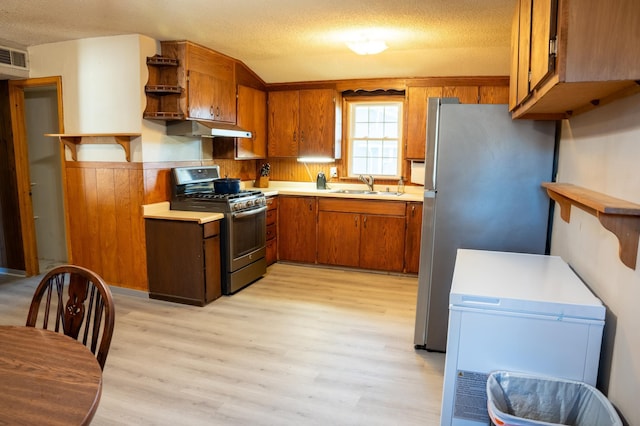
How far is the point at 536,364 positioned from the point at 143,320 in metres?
2.92

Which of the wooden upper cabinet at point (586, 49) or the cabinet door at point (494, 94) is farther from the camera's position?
the cabinet door at point (494, 94)

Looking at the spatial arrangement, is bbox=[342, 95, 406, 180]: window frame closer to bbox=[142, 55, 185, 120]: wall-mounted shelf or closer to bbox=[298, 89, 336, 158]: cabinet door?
bbox=[298, 89, 336, 158]: cabinet door

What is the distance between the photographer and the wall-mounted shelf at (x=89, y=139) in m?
3.76

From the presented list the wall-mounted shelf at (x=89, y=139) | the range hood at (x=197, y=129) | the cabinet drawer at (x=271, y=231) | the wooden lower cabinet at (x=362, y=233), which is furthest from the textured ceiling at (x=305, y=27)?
the cabinet drawer at (x=271, y=231)

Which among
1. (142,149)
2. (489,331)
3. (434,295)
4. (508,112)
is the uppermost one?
(508,112)

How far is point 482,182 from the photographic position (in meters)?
2.76

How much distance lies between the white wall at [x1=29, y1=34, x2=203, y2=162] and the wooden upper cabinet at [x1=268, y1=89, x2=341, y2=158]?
152 cm

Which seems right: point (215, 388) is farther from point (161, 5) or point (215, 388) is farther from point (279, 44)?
point (279, 44)

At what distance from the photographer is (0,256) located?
4.81m

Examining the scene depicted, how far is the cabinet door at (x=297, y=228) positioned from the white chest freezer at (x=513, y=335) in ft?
10.7

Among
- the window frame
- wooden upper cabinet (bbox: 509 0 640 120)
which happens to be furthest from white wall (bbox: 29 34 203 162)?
wooden upper cabinet (bbox: 509 0 640 120)

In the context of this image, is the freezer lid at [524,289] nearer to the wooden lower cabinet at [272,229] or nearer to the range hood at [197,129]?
the range hood at [197,129]

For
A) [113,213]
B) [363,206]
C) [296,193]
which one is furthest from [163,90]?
[363,206]

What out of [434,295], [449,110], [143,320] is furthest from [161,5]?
[434,295]
